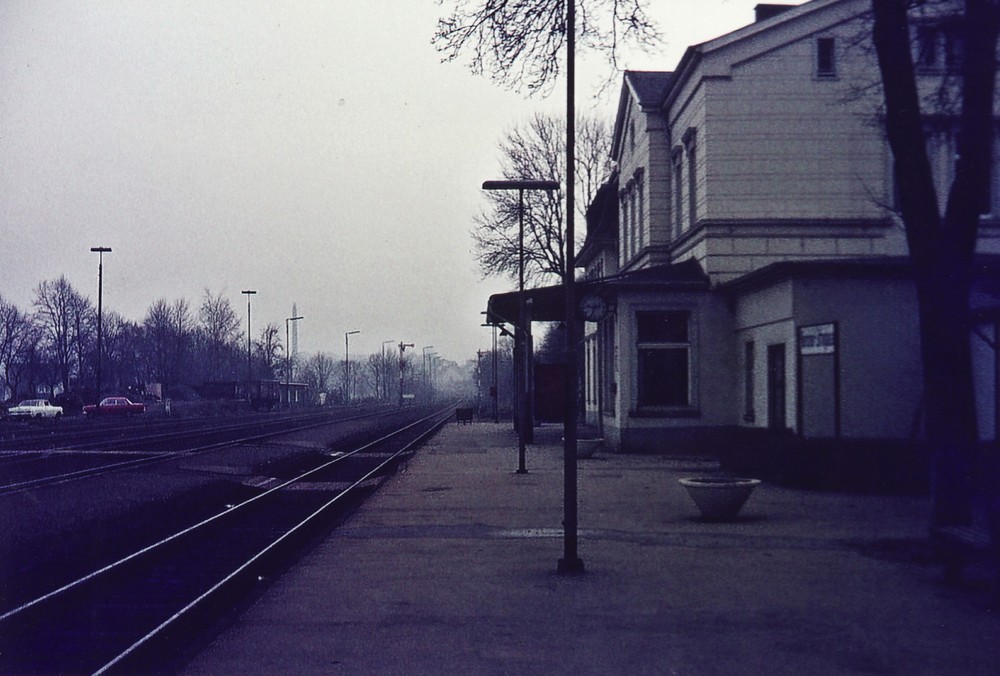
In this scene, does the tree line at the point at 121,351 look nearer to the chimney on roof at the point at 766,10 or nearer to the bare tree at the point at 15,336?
the bare tree at the point at 15,336

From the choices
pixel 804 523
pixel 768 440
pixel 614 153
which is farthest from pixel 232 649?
pixel 614 153

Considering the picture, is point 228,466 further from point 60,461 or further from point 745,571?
point 745,571

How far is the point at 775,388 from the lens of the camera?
23828mm

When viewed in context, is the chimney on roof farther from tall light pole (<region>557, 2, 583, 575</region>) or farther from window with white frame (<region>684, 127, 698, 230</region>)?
tall light pole (<region>557, 2, 583, 575</region>)

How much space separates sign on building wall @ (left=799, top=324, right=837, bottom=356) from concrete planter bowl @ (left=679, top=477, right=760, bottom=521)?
5.91 m

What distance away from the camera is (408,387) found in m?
198

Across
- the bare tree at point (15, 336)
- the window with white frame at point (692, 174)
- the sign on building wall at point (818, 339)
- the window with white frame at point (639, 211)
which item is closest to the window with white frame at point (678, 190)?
the window with white frame at point (692, 174)

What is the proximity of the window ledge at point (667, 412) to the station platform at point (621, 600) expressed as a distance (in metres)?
11.3

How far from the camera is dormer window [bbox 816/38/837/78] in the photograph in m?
27.3

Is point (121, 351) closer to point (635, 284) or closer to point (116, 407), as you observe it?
point (116, 407)

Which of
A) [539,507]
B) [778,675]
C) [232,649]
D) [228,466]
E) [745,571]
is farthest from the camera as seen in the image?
[228,466]

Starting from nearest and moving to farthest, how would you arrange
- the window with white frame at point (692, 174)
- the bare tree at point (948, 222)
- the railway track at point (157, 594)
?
the railway track at point (157, 594), the bare tree at point (948, 222), the window with white frame at point (692, 174)

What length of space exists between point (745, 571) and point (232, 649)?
199 inches

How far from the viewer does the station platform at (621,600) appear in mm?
6805
